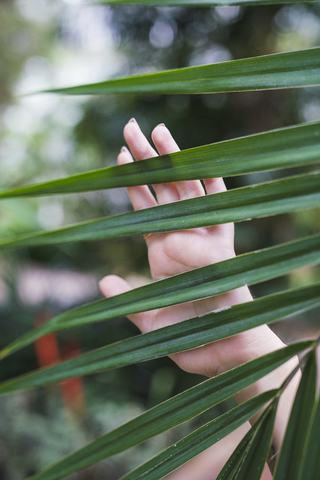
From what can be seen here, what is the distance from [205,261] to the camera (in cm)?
45

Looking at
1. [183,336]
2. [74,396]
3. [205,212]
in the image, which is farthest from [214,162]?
[74,396]

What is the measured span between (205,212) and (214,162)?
43 mm

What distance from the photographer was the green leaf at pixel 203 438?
27 centimetres

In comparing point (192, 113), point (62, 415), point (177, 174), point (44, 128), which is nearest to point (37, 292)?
point (62, 415)

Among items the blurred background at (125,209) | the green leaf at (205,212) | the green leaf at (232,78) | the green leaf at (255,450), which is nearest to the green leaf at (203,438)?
the green leaf at (255,450)

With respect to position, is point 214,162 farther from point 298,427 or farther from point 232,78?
point 298,427

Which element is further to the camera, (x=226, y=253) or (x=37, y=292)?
(x=37, y=292)

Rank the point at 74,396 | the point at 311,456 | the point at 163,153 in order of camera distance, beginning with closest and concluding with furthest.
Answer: the point at 311,456, the point at 163,153, the point at 74,396

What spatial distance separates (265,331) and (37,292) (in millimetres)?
1498

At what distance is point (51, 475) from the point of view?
0.28 meters

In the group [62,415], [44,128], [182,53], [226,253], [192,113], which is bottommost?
[226,253]

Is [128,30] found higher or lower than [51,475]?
higher

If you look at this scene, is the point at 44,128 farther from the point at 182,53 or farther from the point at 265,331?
the point at 265,331

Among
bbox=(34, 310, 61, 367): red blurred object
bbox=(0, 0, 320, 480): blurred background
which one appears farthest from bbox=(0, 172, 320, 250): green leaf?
bbox=(34, 310, 61, 367): red blurred object
